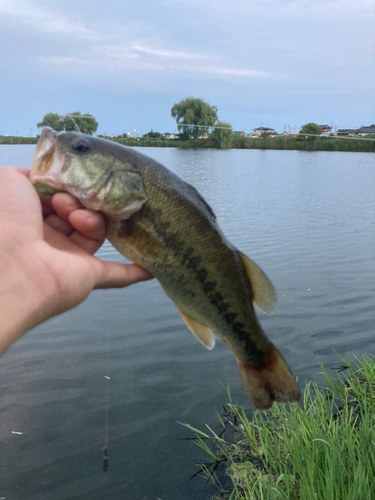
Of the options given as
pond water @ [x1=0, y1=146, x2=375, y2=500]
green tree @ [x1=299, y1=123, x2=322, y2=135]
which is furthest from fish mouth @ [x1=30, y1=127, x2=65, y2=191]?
green tree @ [x1=299, y1=123, x2=322, y2=135]

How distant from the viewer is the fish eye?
81.4 inches

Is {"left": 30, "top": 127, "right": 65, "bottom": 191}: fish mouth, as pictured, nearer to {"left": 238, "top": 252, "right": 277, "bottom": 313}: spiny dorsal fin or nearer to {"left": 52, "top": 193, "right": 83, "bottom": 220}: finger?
{"left": 52, "top": 193, "right": 83, "bottom": 220}: finger

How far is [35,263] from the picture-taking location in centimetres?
188

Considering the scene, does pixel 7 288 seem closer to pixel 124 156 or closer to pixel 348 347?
pixel 124 156

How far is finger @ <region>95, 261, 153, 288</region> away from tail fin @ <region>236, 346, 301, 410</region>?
2.57ft

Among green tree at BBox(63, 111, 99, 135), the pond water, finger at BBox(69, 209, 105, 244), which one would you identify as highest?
green tree at BBox(63, 111, 99, 135)

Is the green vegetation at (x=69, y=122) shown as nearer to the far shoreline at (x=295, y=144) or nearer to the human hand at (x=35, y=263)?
the human hand at (x=35, y=263)

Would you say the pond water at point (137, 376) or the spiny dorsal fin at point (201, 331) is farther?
the pond water at point (137, 376)

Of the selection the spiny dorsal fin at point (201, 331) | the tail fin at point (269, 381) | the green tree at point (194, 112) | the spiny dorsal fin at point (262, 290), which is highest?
the green tree at point (194, 112)

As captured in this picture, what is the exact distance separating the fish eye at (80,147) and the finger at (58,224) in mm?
461

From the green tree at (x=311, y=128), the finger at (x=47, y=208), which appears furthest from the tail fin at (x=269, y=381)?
the green tree at (x=311, y=128)

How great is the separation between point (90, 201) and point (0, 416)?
16.5 feet

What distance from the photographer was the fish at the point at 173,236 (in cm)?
207

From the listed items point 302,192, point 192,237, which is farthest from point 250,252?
point 302,192
